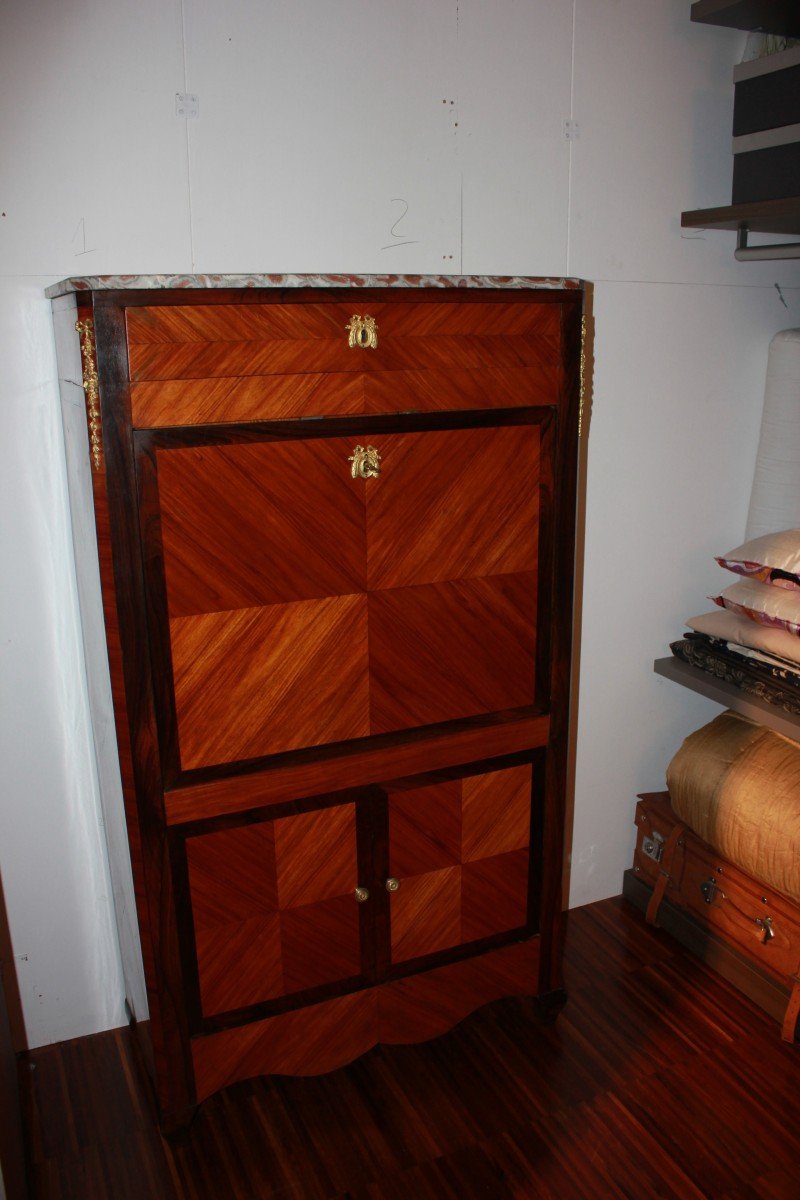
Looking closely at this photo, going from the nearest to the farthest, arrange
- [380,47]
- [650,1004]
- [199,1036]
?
[199,1036] < [380,47] < [650,1004]

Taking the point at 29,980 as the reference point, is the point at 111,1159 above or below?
below

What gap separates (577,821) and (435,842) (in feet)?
2.67

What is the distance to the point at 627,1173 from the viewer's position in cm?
175

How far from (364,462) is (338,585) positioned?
213mm

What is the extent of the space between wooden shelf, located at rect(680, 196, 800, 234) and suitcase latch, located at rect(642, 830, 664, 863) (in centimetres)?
150

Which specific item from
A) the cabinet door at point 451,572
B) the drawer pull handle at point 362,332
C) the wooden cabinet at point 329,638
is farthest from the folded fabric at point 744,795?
the drawer pull handle at point 362,332

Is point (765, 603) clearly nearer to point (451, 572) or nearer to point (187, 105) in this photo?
point (451, 572)

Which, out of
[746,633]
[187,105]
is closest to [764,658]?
[746,633]

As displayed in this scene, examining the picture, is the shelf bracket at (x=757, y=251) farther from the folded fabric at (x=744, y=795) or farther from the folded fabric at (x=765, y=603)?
the folded fabric at (x=744, y=795)

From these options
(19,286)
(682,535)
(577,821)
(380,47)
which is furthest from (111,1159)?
(380,47)

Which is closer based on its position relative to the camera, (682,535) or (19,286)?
(19,286)

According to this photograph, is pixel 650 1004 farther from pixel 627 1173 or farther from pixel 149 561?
pixel 149 561

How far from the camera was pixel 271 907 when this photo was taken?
171cm

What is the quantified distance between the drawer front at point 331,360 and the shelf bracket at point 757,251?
2.76 feet
